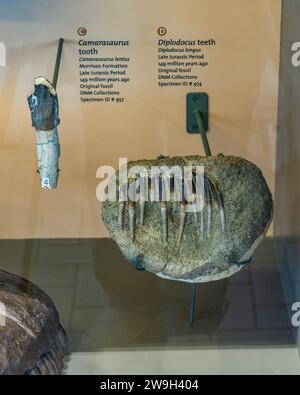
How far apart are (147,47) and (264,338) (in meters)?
0.60

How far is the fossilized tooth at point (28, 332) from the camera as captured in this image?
1086 millimetres

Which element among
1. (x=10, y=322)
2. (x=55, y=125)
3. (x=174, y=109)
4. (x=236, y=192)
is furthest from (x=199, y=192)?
(x=10, y=322)

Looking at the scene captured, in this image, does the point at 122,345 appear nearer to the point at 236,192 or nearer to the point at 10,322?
the point at 10,322

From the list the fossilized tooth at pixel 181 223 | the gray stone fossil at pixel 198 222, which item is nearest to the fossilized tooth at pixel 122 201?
the gray stone fossil at pixel 198 222

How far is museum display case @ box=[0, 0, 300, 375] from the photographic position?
1159mm

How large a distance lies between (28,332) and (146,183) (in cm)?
33

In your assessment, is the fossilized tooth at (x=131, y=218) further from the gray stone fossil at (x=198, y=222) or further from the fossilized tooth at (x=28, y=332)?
the fossilized tooth at (x=28, y=332)

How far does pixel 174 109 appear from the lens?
4.06ft

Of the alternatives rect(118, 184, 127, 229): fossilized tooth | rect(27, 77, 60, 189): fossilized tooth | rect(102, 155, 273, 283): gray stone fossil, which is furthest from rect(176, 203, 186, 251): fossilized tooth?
rect(27, 77, 60, 189): fossilized tooth

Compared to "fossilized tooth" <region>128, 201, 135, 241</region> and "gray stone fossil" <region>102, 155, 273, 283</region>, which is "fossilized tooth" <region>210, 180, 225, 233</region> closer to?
"gray stone fossil" <region>102, 155, 273, 283</region>

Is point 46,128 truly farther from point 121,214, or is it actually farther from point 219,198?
point 219,198

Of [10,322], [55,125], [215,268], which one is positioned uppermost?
[55,125]

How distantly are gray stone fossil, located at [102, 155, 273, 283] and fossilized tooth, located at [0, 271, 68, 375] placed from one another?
0.19 meters

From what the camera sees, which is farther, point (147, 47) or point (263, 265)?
point (263, 265)
